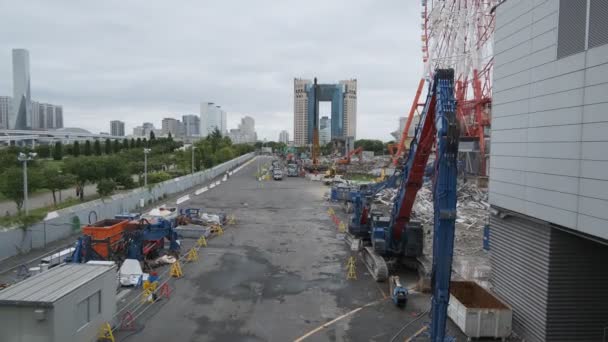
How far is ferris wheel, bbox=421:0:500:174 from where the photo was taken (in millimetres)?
40812

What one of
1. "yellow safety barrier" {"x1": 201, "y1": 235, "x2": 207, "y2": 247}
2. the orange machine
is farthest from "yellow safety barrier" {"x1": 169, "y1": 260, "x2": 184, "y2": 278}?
Result: "yellow safety barrier" {"x1": 201, "y1": 235, "x2": 207, "y2": 247}

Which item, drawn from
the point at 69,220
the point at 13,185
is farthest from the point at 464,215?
the point at 13,185

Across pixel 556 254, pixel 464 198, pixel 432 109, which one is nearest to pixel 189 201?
pixel 464 198

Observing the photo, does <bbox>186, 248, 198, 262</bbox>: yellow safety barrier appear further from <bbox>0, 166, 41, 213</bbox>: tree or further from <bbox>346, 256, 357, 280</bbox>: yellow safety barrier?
<bbox>0, 166, 41, 213</bbox>: tree

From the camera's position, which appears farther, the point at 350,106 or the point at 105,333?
the point at 350,106

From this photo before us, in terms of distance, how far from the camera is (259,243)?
23359 millimetres

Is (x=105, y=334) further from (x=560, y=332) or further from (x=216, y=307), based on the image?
(x=560, y=332)

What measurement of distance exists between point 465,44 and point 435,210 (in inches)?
1503

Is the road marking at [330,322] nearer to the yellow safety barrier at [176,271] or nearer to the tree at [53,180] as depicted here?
the yellow safety barrier at [176,271]

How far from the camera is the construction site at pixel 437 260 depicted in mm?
9398

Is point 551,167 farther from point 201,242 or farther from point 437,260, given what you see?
point 201,242

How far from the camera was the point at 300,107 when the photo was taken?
620ft

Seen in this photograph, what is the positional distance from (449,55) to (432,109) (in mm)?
35244

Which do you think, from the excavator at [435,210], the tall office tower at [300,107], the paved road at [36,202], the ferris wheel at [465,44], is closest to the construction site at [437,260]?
the excavator at [435,210]
